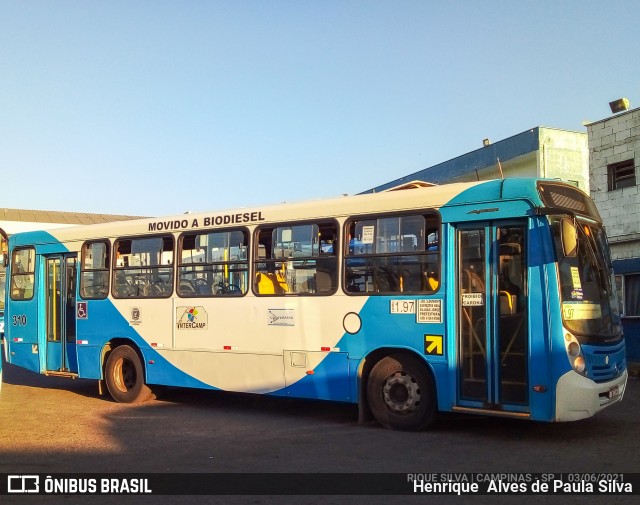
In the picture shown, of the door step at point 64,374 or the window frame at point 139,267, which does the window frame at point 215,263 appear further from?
the door step at point 64,374

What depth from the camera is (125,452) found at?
7969 millimetres

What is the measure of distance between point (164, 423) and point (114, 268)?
349 centimetres

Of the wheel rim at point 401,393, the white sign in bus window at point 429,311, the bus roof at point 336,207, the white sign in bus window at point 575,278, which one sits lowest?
the wheel rim at point 401,393

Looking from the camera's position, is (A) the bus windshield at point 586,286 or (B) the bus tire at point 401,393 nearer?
(A) the bus windshield at point 586,286

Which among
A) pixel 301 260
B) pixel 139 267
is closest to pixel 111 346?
pixel 139 267

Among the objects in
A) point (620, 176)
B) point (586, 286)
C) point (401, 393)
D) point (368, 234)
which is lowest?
point (401, 393)

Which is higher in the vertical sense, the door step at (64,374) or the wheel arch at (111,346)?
the wheel arch at (111,346)

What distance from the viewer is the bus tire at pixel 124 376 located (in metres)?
11.8

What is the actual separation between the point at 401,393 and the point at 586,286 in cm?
269

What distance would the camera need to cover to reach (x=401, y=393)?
29.3 ft

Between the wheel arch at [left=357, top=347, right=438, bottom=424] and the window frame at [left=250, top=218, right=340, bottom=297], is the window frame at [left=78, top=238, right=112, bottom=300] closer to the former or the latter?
the window frame at [left=250, top=218, right=340, bottom=297]

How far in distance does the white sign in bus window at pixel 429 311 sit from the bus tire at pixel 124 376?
545 centimetres

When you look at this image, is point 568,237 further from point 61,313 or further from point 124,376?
point 61,313

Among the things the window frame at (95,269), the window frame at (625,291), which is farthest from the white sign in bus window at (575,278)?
the window frame at (625,291)
